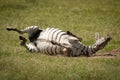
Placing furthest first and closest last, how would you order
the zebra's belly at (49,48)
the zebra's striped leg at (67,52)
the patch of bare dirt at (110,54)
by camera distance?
the patch of bare dirt at (110,54) < the zebra's belly at (49,48) < the zebra's striped leg at (67,52)

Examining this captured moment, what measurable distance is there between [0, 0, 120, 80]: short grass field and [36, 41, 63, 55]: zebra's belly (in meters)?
0.23

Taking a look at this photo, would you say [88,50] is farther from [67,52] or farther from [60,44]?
[60,44]

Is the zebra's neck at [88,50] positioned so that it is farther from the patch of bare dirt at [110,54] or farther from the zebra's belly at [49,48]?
the zebra's belly at [49,48]

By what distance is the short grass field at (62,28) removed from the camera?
35.8 ft

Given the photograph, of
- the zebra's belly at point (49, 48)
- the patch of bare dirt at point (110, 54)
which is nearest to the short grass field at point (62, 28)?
the zebra's belly at point (49, 48)

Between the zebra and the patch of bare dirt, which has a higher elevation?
the zebra

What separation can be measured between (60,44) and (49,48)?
401mm

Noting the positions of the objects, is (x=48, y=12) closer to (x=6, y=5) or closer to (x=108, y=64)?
(x=6, y=5)

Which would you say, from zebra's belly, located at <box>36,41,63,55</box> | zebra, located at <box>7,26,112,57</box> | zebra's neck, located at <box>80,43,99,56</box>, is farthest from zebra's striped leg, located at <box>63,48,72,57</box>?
zebra's neck, located at <box>80,43,99,56</box>

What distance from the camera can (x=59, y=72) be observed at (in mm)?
11008

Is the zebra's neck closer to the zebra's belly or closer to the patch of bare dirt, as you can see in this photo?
the patch of bare dirt

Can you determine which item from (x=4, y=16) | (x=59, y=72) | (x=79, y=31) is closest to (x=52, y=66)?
(x=59, y=72)

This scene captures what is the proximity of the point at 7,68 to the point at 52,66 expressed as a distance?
3.61 feet

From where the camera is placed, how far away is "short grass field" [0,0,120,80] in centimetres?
1091
